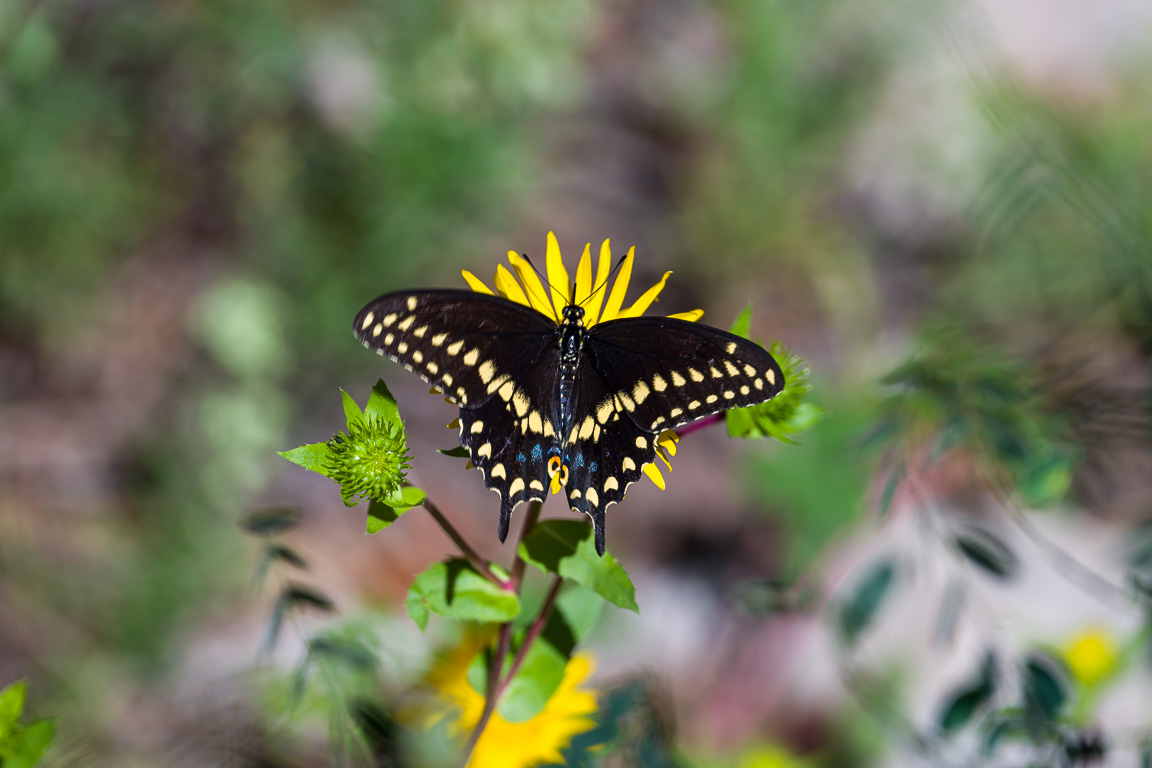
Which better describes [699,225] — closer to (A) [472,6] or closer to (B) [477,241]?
(B) [477,241]

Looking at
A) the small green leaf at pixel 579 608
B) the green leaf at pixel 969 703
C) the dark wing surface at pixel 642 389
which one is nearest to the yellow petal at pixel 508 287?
the dark wing surface at pixel 642 389

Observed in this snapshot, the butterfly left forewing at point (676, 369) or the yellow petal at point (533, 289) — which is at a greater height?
the yellow petal at point (533, 289)

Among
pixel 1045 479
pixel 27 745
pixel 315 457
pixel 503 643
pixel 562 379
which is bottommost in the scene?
pixel 27 745

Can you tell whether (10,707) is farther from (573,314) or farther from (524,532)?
(573,314)

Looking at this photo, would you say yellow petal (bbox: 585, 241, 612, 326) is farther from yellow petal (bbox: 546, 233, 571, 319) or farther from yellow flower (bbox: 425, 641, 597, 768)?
yellow flower (bbox: 425, 641, 597, 768)

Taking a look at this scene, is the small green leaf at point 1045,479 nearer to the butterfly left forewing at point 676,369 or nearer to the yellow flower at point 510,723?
the butterfly left forewing at point 676,369

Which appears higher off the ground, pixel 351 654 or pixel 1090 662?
pixel 1090 662

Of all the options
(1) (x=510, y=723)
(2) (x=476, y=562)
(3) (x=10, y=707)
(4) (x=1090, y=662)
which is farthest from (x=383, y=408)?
(4) (x=1090, y=662)
